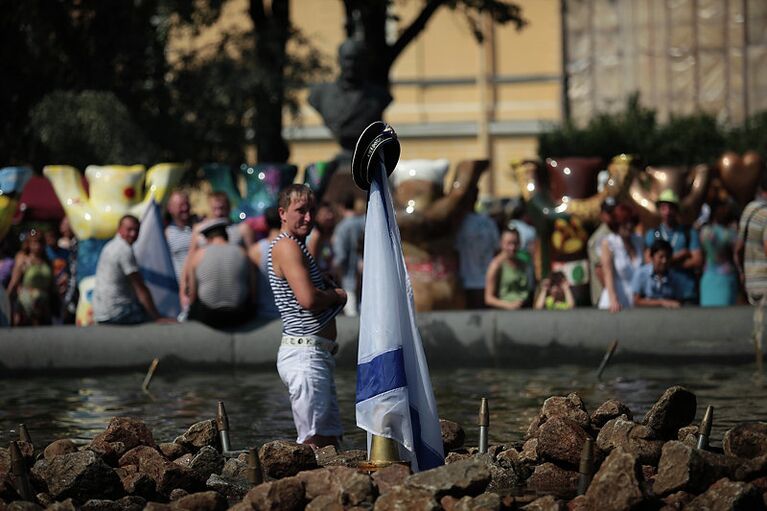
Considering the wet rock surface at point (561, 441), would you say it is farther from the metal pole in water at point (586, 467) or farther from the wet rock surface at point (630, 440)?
the metal pole in water at point (586, 467)

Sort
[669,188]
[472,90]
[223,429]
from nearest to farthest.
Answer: [223,429] < [669,188] < [472,90]

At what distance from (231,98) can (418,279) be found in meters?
9.77

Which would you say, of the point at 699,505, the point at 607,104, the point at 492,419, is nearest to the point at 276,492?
the point at 699,505

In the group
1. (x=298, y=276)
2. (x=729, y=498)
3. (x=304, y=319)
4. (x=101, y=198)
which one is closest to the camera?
(x=729, y=498)

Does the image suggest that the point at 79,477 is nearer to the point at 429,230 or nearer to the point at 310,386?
the point at 310,386

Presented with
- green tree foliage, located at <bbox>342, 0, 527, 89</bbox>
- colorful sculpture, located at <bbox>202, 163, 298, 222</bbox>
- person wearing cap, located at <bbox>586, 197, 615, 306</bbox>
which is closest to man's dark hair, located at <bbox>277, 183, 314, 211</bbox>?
person wearing cap, located at <bbox>586, 197, 615, 306</bbox>

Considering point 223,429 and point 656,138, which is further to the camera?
point 656,138

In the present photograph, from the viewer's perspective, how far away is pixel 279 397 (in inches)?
503

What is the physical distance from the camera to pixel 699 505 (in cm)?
718

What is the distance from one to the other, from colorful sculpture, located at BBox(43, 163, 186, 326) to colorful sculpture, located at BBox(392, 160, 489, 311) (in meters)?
2.47

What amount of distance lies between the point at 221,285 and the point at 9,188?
98.6 inches

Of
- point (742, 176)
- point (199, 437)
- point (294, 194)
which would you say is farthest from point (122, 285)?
point (742, 176)

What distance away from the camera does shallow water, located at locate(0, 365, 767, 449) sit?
36.0 ft

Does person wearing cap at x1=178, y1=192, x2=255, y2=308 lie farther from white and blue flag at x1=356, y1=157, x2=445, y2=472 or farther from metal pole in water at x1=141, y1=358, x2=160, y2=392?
white and blue flag at x1=356, y1=157, x2=445, y2=472
